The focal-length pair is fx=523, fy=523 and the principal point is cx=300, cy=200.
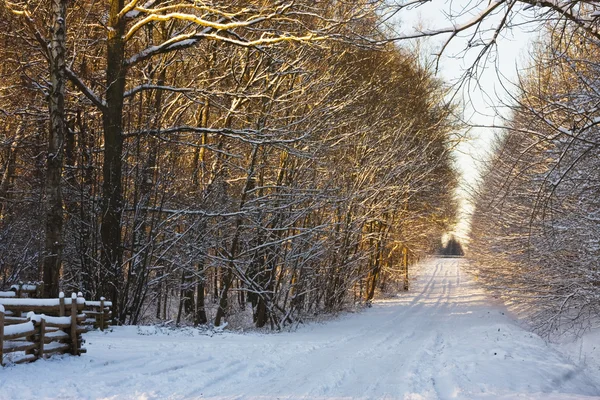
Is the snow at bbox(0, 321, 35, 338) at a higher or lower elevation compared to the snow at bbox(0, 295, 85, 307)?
lower

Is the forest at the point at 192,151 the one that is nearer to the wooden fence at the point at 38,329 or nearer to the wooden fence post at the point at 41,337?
the wooden fence at the point at 38,329

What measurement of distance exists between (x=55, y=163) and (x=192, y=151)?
6652 millimetres

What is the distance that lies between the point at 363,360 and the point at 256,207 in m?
5.65

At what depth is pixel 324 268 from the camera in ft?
61.1

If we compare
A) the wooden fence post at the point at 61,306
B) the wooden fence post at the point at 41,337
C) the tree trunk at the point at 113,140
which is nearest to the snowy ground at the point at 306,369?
the wooden fence post at the point at 41,337

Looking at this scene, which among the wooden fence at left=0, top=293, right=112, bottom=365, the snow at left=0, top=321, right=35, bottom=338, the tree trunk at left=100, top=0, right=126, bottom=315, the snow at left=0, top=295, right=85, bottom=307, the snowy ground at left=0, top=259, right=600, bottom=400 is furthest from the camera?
the tree trunk at left=100, top=0, right=126, bottom=315

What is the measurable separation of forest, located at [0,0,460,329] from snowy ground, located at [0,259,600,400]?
111 inches

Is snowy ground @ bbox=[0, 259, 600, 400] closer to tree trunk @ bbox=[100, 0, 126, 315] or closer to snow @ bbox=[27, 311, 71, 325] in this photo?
snow @ bbox=[27, 311, 71, 325]

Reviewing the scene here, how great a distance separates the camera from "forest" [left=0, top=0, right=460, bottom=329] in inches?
486

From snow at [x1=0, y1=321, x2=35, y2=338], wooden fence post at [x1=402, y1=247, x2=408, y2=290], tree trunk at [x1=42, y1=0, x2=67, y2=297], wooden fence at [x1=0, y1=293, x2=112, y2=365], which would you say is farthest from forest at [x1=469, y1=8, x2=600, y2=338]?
wooden fence post at [x1=402, y1=247, x2=408, y2=290]

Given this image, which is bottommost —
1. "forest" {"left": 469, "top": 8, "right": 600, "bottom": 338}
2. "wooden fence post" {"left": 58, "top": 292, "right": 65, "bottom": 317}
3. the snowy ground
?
the snowy ground

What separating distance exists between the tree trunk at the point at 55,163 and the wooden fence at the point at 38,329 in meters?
1.60

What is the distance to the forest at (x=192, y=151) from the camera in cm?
1234

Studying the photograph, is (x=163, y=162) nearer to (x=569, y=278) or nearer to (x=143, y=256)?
(x=143, y=256)
